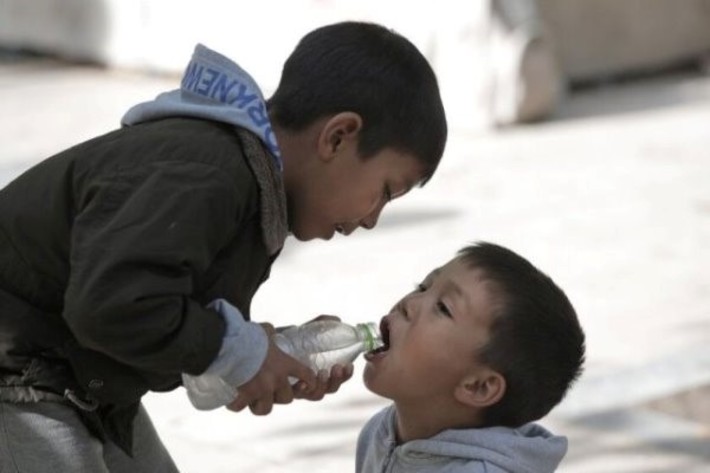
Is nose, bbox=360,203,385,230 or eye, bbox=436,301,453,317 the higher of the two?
nose, bbox=360,203,385,230

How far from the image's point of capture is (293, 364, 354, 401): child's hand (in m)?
3.04

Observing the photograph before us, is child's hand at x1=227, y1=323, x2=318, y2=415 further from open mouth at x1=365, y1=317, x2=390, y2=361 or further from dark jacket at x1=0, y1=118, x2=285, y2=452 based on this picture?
open mouth at x1=365, y1=317, x2=390, y2=361

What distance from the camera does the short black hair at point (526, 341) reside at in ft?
10.5

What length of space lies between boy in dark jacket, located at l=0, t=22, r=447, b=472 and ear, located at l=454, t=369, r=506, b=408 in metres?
0.23

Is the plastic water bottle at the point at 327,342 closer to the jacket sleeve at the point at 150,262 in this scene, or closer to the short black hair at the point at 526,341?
the short black hair at the point at 526,341

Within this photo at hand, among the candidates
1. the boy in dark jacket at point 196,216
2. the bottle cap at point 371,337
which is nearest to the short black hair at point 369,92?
the boy in dark jacket at point 196,216

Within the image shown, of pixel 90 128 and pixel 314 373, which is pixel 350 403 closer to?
pixel 314 373

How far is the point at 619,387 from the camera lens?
17.7ft

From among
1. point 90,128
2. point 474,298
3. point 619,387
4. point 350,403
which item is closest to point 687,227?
point 619,387

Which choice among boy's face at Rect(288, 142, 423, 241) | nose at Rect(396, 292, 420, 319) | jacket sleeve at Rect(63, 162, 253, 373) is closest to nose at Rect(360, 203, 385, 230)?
boy's face at Rect(288, 142, 423, 241)

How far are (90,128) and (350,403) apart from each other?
15.2ft

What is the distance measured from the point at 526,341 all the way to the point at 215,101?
74 cm

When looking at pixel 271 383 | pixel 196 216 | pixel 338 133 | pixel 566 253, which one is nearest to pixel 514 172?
pixel 566 253

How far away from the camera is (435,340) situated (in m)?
3.21
